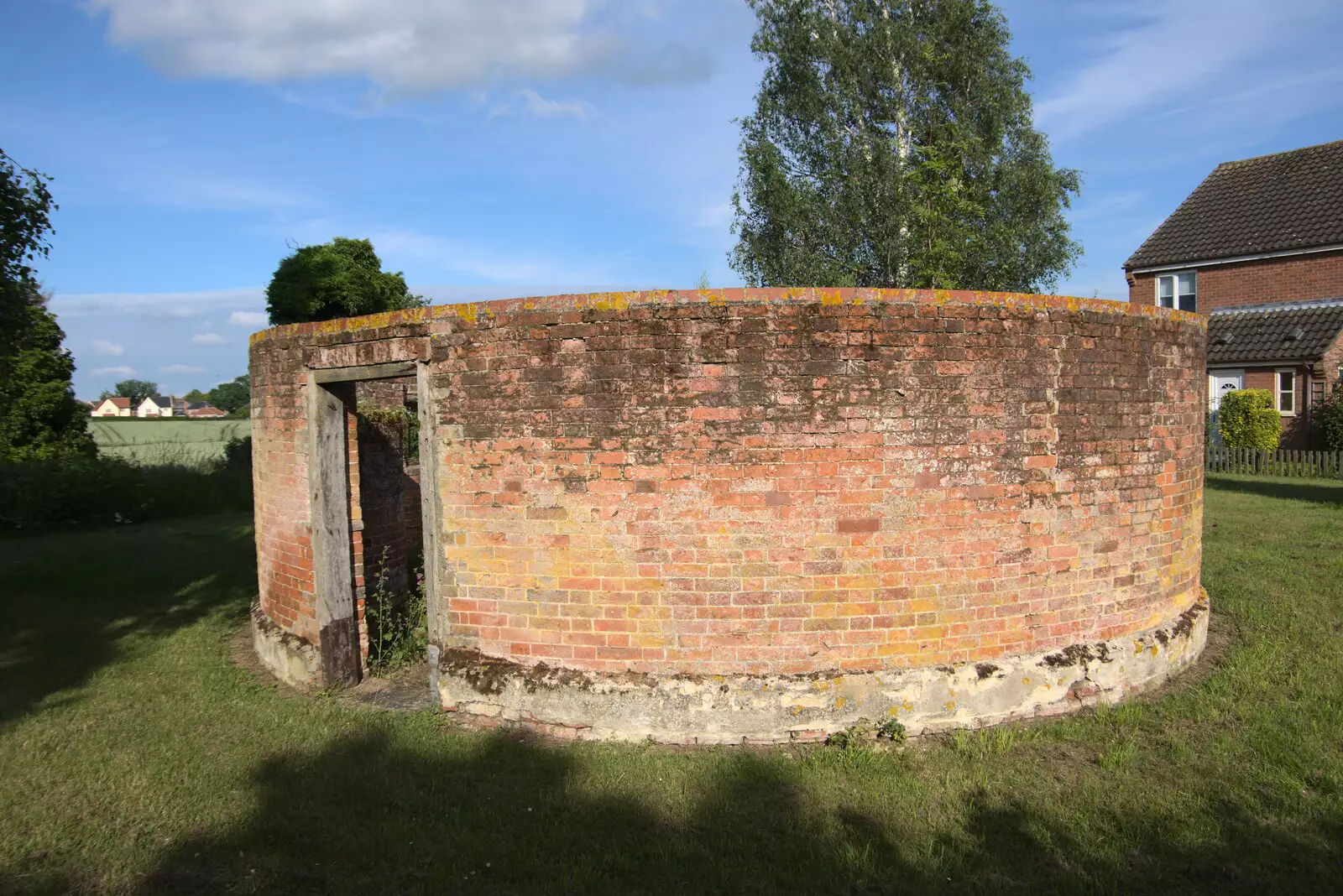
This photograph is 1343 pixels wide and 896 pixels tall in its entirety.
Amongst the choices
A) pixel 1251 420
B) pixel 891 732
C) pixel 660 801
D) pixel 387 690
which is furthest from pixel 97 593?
pixel 1251 420

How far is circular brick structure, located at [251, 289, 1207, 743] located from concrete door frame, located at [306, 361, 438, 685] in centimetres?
100

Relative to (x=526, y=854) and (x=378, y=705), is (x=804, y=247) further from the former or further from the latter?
(x=526, y=854)

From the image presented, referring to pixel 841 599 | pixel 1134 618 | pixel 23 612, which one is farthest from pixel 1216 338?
pixel 23 612

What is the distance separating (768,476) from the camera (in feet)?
15.9

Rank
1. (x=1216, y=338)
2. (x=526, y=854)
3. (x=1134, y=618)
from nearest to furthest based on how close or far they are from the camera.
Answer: (x=526, y=854) < (x=1134, y=618) < (x=1216, y=338)

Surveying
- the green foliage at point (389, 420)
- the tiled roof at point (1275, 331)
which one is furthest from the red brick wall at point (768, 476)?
the tiled roof at point (1275, 331)

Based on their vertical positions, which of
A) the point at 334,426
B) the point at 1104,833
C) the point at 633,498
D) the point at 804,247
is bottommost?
the point at 1104,833

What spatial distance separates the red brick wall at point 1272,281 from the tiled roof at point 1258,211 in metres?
0.43

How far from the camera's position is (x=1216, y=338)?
2219 cm

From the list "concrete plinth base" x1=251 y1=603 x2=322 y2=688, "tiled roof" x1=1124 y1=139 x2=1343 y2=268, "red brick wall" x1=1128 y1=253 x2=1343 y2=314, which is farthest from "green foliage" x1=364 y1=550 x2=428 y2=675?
"tiled roof" x1=1124 y1=139 x2=1343 y2=268

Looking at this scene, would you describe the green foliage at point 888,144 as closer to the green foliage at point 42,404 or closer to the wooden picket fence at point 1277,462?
the wooden picket fence at point 1277,462

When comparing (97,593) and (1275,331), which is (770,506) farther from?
(1275,331)

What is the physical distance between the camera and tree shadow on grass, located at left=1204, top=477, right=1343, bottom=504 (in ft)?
48.7

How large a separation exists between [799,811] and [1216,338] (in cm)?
2408
